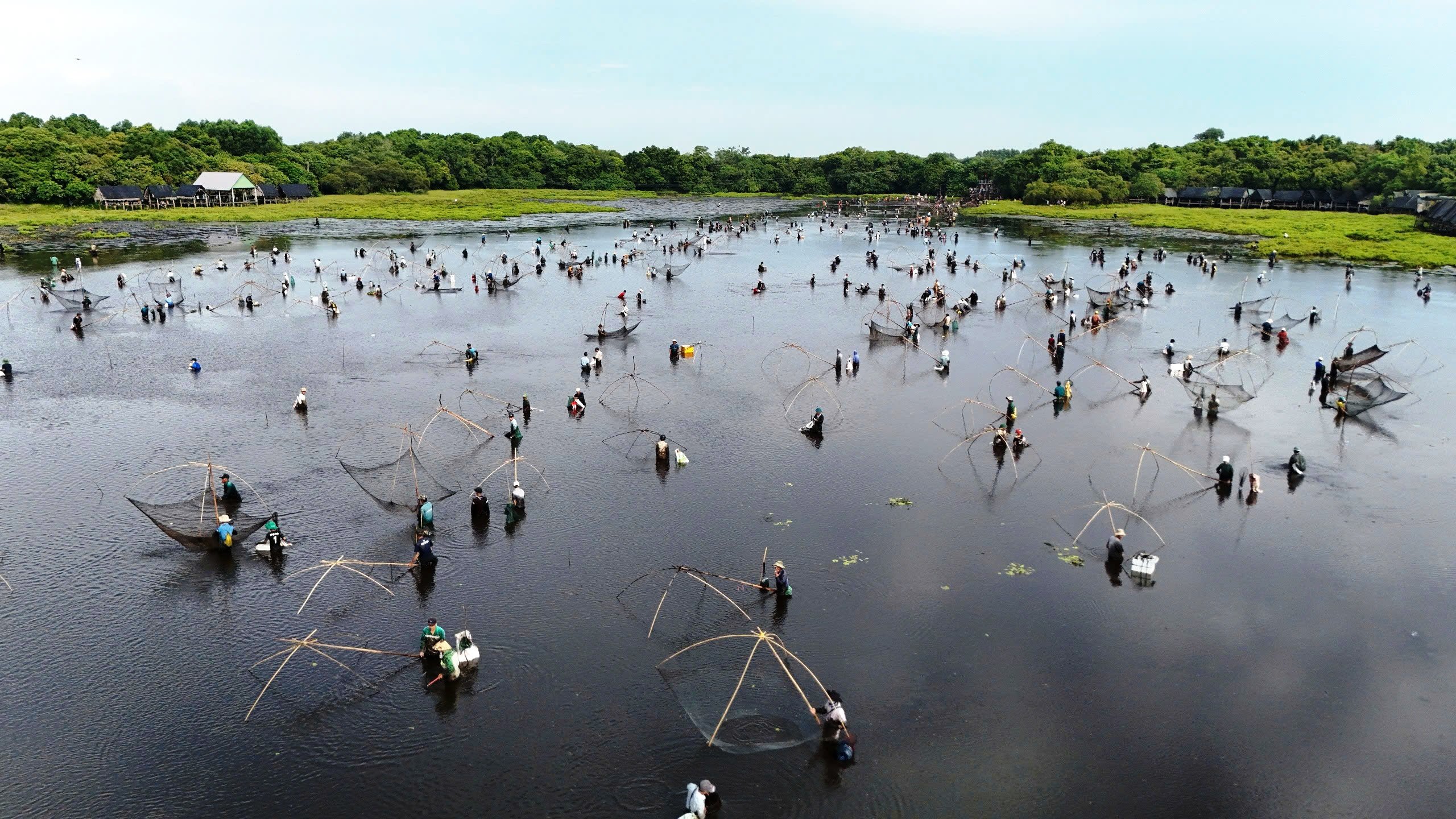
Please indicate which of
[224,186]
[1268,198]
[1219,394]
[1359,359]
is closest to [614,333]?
[1219,394]

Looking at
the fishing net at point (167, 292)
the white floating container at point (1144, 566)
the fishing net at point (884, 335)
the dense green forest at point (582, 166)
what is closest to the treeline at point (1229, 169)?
the dense green forest at point (582, 166)

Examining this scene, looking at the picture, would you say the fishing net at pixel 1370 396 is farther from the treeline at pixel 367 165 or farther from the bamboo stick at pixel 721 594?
the treeline at pixel 367 165

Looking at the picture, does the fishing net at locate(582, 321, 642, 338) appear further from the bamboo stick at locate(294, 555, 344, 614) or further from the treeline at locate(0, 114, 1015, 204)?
the treeline at locate(0, 114, 1015, 204)

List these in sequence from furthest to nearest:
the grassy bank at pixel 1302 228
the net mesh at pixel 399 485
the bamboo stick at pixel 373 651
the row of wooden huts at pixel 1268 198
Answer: the row of wooden huts at pixel 1268 198
the grassy bank at pixel 1302 228
the net mesh at pixel 399 485
the bamboo stick at pixel 373 651

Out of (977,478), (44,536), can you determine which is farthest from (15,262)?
(977,478)

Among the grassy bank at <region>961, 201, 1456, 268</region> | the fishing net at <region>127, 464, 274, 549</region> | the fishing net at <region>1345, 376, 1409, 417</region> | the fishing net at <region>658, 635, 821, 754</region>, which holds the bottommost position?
the fishing net at <region>658, 635, 821, 754</region>

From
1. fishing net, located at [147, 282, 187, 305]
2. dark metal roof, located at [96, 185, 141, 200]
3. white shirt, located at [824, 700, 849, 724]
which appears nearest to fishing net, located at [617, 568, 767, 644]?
white shirt, located at [824, 700, 849, 724]
